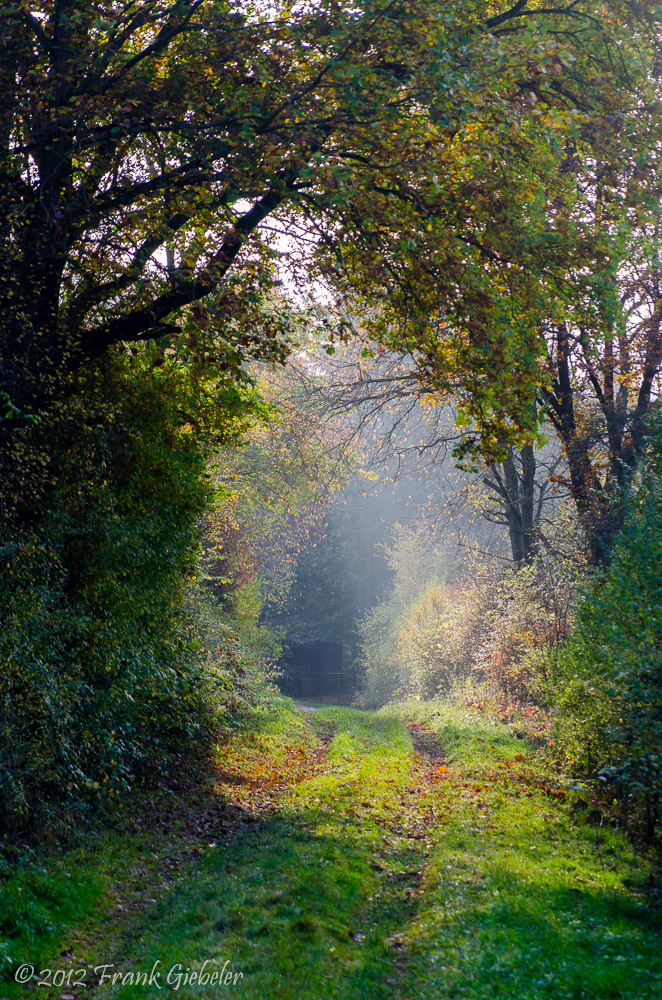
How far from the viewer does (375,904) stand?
7512mm

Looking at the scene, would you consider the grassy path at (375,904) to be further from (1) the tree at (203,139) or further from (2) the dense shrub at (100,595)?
(1) the tree at (203,139)

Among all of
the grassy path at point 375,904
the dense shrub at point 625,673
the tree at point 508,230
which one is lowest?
the grassy path at point 375,904

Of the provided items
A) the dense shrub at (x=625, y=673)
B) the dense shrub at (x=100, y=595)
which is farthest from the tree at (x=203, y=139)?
the dense shrub at (x=625, y=673)

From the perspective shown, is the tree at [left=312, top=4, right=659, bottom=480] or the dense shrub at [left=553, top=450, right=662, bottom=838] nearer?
the dense shrub at [left=553, top=450, right=662, bottom=838]

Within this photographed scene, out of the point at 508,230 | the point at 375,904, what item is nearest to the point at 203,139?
the point at 508,230

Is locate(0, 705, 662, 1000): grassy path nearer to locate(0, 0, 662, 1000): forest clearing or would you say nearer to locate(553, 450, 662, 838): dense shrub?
locate(0, 0, 662, 1000): forest clearing

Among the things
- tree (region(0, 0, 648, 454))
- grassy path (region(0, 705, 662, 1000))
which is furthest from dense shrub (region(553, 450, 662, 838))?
tree (region(0, 0, 648, 454))

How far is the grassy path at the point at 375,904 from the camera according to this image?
571cm

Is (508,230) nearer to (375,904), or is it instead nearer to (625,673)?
(625,673)

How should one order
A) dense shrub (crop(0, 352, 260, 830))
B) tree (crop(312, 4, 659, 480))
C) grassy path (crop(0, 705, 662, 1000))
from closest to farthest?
grassy path (crop(0, 705, 662, 1000)), dense shrub (crop(0, 352, 260, 830)), tree (crop(312, 4, 659, 480))

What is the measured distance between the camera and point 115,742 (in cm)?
954

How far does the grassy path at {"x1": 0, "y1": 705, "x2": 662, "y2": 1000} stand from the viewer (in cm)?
571

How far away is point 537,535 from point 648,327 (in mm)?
8344

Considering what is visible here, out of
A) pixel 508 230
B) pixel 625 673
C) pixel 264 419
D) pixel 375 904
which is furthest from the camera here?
pixel 264 419
